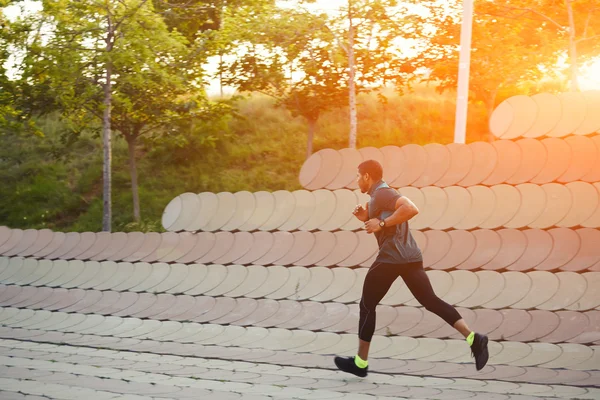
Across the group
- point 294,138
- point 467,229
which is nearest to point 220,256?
point 467,229

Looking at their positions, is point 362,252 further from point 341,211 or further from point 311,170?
point 311,170

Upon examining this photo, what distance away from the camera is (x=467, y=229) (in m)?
8.59

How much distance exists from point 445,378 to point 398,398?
2.83 ft

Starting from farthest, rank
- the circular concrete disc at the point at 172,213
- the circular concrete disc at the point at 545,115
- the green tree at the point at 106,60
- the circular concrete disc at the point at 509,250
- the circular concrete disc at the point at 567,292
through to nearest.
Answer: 1. the green tree at the point at 106,60
2. the circular concrete disc at the point at 172,213
3. the circular concrete disc at the point at 545,115
4. the circular concrete disc at the point at 509,250
5. the circular concrete disc at the point at 567,292

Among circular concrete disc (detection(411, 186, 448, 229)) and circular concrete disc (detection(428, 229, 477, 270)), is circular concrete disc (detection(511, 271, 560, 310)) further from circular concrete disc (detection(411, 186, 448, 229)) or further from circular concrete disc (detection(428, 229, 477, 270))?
circular concrete disc (detection(411, 186, 448, 229))

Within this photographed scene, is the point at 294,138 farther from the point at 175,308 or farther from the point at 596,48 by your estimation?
Result: the point at 175,308

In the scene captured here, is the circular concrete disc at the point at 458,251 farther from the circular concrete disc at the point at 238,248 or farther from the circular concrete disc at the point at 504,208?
the circular concrete disc at the point at 238,248

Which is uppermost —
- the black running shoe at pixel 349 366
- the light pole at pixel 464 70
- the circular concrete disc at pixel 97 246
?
the light pole at pixel 464 70

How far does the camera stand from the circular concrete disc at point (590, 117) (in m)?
8.57

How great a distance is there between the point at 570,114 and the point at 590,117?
23 centimetres

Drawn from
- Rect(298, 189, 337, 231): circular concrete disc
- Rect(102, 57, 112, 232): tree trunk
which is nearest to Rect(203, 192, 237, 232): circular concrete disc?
Rect(298, 189, 337, 231): circular concrete disc

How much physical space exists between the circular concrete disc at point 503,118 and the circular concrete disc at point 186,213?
13.7ft

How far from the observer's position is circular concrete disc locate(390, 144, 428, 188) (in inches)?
373

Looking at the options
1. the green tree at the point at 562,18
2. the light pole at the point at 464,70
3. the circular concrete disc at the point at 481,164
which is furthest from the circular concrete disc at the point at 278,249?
the green tree at the point at 562,18
